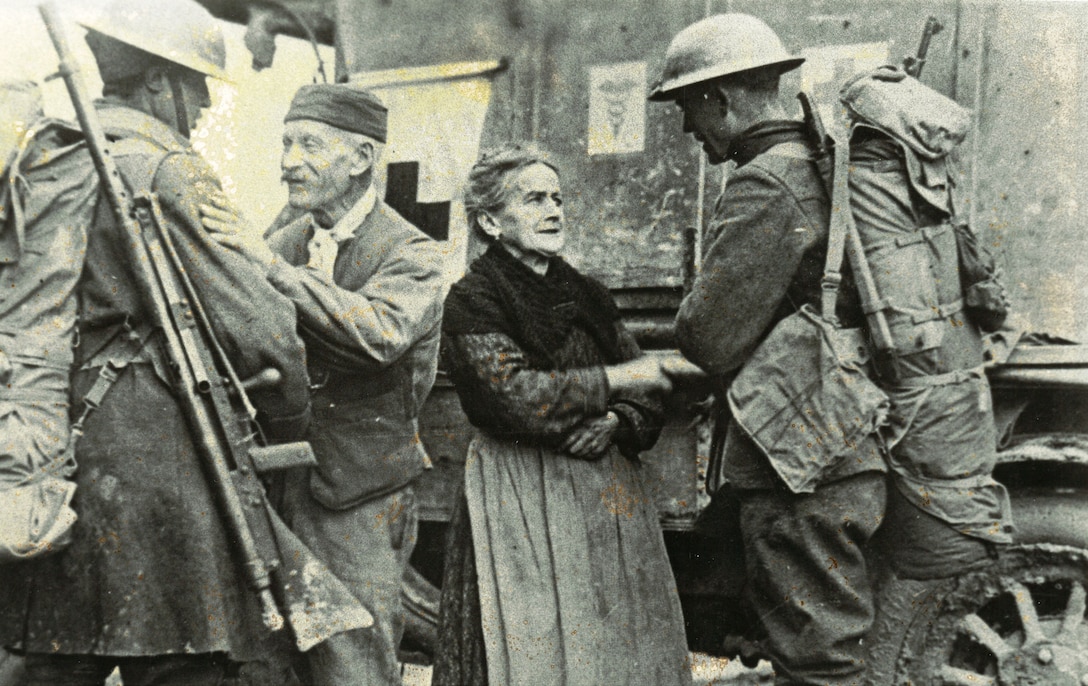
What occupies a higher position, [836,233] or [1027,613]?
[836,233]

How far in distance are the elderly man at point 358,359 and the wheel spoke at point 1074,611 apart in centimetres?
210

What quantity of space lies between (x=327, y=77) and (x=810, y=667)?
335cm

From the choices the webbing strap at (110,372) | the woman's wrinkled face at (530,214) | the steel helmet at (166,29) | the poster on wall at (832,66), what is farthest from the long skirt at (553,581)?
the poster on wall at (832,66)

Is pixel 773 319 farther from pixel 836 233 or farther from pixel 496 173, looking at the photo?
pixel 496 173

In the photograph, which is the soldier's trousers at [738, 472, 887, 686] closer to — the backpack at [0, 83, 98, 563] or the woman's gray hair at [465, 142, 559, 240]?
the woman's gray hair at [465, 142, 559, 240]

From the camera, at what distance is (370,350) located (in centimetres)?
283

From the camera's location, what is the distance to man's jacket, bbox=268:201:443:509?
282cm

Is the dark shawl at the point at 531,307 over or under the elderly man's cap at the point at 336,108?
under

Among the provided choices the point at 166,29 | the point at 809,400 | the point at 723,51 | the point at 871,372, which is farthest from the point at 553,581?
the point at 166,29

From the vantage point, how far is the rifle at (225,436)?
2.41 metres

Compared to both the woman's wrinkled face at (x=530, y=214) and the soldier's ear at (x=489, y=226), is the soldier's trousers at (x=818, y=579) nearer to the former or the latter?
the woman's wrinkled face at (x=530, y=214)

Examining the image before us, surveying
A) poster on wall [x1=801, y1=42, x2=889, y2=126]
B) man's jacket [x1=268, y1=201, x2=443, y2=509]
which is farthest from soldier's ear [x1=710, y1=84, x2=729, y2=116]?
man's jacket [x1=268, y1=201, x2=443, y2=509]

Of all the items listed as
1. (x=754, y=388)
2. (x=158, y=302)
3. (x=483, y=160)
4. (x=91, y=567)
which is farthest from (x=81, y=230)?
(x=754, y=388)

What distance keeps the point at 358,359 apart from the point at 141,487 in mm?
721
